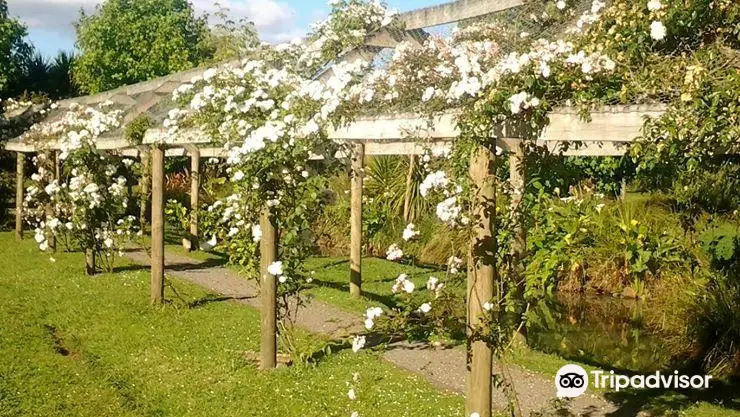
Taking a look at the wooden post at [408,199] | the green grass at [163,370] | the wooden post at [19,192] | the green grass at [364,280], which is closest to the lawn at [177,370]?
the green grass at [163,370]

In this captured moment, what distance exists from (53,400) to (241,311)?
310 cm

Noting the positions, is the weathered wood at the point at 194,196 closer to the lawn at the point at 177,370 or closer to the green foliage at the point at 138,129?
the green foliage at the point at 138,129

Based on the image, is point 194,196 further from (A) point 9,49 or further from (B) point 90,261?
(A) point 9,49

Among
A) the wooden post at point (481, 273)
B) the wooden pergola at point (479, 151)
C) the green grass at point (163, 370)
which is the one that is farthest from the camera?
the green grass at point (163, 370)

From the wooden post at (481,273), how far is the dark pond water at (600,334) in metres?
2.59

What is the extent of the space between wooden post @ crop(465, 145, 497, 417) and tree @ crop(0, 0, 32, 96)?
22.7 metres

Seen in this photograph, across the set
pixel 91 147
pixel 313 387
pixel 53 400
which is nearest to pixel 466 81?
pixel 313 387

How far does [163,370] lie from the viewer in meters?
6.61

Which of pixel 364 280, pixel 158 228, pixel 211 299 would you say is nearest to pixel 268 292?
pixel 158 228

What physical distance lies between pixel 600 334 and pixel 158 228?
5.07m

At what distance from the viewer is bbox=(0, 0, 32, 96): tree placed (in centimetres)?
2442

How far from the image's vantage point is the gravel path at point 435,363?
5.79 metres

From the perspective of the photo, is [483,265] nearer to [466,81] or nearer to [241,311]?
[466,81]

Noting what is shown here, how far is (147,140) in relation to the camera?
30.2ft
